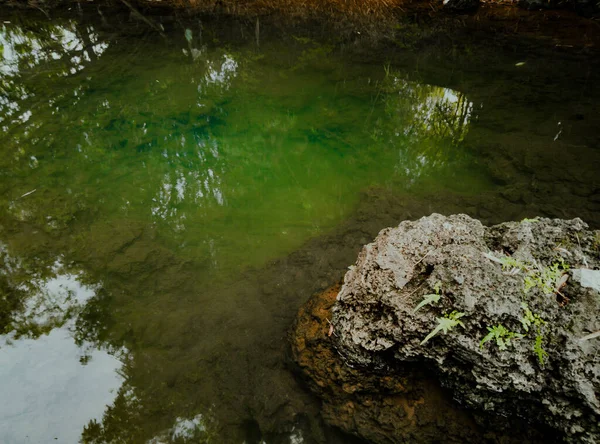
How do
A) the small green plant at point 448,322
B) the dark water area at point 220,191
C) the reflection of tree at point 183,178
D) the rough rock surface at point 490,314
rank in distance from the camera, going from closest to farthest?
the rough rock surface at point 490,314 → the small green plant at point 448,322 → the dark water area at point 220,191 → the reflection of tree at point 183,178

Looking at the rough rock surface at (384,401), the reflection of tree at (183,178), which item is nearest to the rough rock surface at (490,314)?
the rough rock surface at (384,401)

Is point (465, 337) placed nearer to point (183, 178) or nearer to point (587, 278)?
point (587, 278)

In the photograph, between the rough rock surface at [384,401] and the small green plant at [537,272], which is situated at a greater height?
the small green plant at [537,272]

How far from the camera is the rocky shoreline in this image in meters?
1.63

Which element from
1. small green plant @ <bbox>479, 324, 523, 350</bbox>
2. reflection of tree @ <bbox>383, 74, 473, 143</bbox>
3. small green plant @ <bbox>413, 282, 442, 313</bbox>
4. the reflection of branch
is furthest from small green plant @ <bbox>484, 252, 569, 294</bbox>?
the reflection of branch

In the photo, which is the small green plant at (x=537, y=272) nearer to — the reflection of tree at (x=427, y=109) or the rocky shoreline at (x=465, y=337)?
the rocky shoreline at (x=465, y=337)

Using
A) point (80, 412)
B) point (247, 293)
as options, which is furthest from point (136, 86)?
point (80, 412)

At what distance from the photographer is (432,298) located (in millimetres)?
1792

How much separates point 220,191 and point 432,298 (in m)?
3.27

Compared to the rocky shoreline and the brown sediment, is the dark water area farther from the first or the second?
the rocky shoreline

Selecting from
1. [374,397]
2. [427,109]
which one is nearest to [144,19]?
[427,109]

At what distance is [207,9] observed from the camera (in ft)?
33.8

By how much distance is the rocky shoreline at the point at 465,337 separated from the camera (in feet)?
5.35

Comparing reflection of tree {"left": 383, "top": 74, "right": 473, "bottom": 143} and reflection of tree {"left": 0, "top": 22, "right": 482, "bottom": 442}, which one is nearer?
reflection of tree {"left": 0, "top": 22, "right": 482, "bottom": 442}
